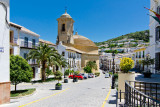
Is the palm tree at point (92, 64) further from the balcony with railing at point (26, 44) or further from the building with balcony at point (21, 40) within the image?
the balcony with railing at point (26, 44)

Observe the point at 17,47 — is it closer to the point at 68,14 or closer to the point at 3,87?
the point at 3,87

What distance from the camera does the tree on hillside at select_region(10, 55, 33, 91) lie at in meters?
13.4

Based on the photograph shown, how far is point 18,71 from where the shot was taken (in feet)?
44.7

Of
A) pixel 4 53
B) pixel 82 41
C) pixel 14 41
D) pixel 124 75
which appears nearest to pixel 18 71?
pixel 4 53

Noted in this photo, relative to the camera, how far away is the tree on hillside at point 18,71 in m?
13.4

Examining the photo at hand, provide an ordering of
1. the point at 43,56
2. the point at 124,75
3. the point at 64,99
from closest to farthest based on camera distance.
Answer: the point at 124,75
the point at 64,99
the point at 43,56

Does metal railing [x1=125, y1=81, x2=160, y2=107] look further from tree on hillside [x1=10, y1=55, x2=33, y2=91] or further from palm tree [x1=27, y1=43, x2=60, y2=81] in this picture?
palm tree [x1=27, y1=43, x2=60, y2=81]

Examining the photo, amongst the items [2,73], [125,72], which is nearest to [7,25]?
[2,73]

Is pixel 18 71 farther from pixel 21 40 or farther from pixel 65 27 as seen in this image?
pixel 65 27

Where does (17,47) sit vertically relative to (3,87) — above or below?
above

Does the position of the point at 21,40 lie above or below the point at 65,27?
below

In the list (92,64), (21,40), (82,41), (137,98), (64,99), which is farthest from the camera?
(82,41)

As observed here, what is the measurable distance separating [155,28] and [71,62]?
32.4 metres

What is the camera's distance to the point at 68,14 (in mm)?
60281
